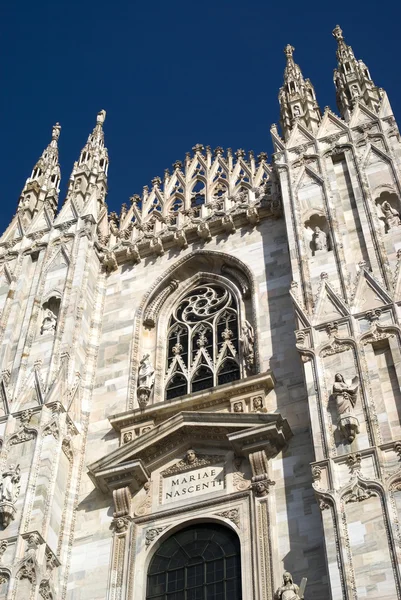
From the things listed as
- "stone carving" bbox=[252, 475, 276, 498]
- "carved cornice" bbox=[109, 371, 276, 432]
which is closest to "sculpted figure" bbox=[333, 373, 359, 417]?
"stone carving" bbox=[252, 475, 276, 498]

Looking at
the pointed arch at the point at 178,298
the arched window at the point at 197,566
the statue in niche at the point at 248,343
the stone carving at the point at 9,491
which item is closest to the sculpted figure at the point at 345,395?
the arched window at the point at 197,566

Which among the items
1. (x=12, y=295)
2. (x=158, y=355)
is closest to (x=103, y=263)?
(x=12, y=295)

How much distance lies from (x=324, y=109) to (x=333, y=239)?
5.21m

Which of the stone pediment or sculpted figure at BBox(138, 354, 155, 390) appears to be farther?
sculpted figure at BBox(138, 354, 155, 390)

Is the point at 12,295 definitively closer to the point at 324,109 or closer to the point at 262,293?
the point at 262,293

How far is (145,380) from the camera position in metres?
17.3

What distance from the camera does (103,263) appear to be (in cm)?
2072

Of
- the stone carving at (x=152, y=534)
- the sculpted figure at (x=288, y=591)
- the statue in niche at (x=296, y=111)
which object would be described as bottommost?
the sculpted figure at (x=288, y=591)

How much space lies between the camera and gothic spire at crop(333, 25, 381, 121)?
67.1 feet

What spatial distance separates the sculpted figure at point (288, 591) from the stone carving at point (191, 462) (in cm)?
329

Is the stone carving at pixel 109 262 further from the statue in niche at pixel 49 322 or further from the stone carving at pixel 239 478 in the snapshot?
the stone carving at pixel 239 478

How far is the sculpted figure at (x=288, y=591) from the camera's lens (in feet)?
38.8

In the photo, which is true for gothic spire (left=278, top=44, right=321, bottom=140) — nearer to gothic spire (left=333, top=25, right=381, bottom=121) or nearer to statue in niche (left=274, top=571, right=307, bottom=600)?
gothic spire (left=333, top=25, right=381, bottom=121)

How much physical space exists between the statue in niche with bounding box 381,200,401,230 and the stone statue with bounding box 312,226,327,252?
3.78ft
